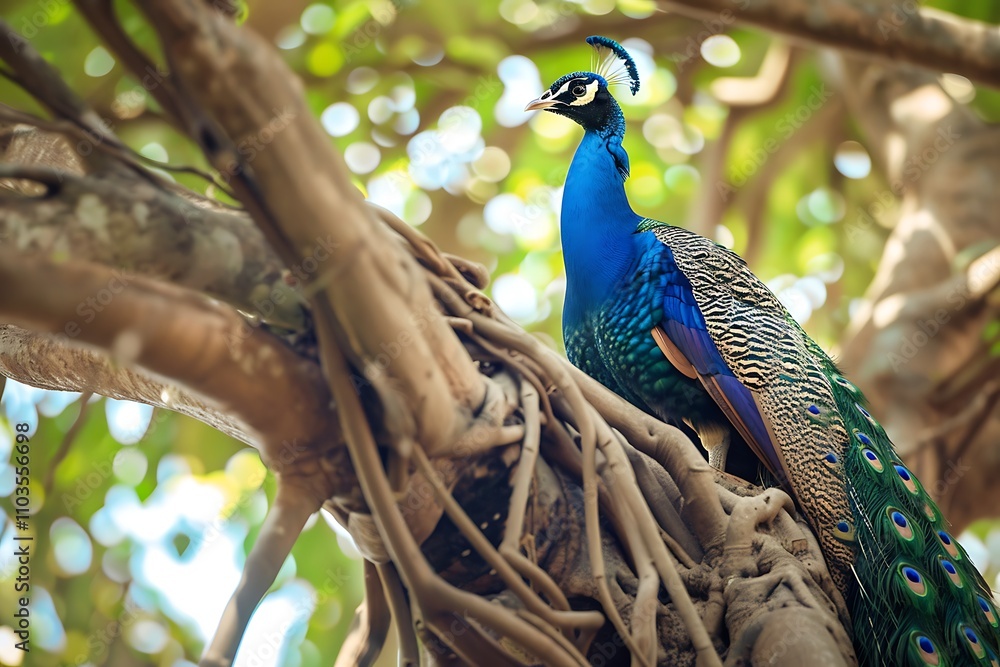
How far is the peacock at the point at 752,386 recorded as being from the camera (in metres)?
2.25

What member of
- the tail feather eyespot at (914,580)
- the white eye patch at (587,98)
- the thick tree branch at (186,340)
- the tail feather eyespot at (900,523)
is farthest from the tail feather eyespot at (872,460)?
the white eye patch at (587,98)

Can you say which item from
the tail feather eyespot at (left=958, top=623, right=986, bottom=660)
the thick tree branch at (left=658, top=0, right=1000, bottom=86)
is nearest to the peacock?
the tail feather eyespot at (left=958, top=623, right=986, bottom=660)

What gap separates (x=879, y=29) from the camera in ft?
12.5

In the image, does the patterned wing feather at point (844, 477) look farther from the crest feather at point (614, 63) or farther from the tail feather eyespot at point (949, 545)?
the crest feather at point (614, 63)

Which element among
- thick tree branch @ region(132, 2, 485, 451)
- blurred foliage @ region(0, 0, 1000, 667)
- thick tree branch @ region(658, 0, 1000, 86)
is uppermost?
thick tree branch @ region(658, 0, 1000, 86)

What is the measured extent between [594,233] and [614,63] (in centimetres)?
97

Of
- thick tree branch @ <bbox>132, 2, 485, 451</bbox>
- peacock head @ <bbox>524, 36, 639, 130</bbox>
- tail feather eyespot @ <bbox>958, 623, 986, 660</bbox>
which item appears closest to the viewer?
thick tree branch @ <bbox>132, 2, 485, 451</bbox>

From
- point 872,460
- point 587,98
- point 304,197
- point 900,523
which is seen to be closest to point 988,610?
point 900,523

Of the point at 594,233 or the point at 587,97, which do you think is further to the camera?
the point at 587,97

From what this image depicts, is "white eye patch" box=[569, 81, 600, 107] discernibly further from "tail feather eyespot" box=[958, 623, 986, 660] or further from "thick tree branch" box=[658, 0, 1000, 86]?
"tail feather eyespot" box=[958, 623, 986, 660]

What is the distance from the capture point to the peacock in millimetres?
2254

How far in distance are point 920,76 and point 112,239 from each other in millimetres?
5383

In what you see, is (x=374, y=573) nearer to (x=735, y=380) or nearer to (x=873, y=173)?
(x=735, y=380)

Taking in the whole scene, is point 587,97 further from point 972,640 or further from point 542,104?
point 972,640
